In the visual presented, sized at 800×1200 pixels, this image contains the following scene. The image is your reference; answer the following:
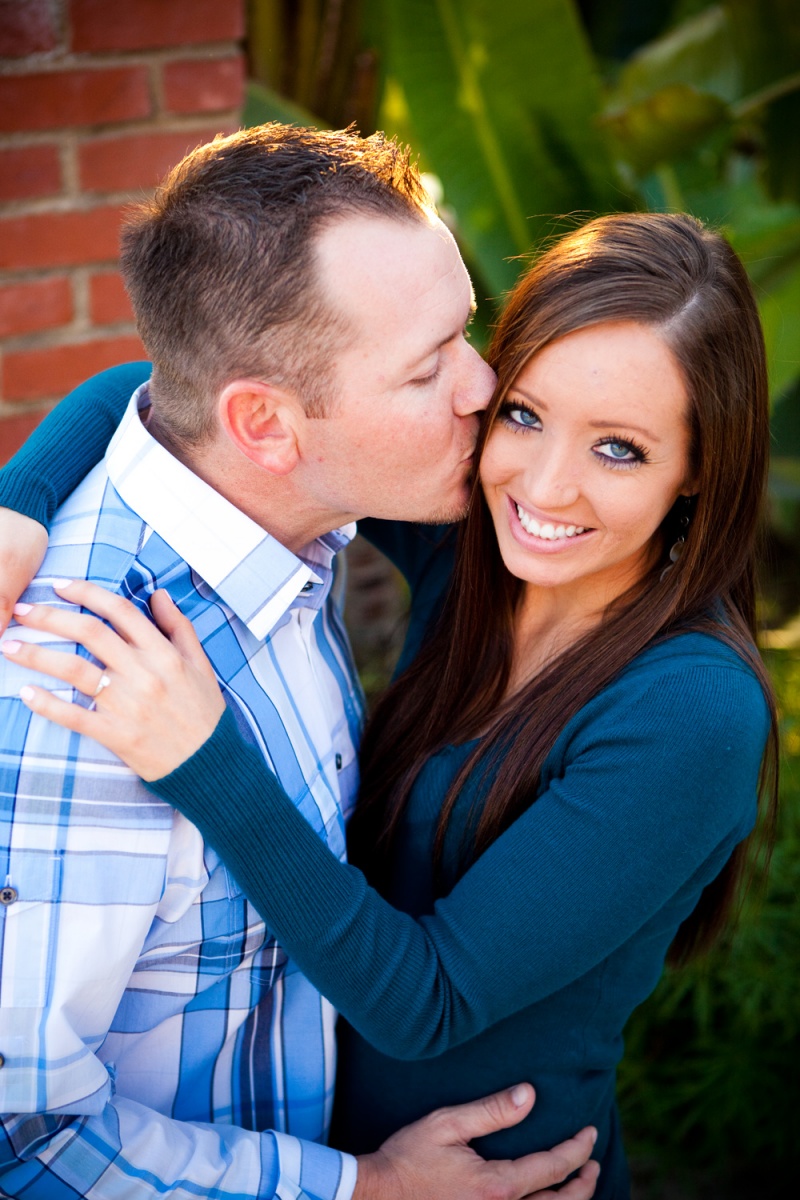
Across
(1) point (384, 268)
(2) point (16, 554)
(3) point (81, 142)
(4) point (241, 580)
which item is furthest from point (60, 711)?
(3) point (81, 142)

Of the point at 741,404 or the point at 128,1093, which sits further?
the point at 741,404

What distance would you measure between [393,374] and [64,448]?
57 centimetres

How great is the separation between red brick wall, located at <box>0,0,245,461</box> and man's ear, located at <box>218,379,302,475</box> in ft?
3.33

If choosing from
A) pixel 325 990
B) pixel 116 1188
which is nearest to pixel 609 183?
pixel 325 990

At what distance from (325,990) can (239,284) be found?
1050 mm

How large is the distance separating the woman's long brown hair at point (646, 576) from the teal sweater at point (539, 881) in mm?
64

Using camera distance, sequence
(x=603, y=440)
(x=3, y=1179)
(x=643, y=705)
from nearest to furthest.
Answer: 1. (x=3, y=1179)
2. (x=643, y=705)
3. (x=603, y=440)

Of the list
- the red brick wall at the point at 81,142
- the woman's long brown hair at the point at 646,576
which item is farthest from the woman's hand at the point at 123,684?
the red brick wall at the point at 81,142

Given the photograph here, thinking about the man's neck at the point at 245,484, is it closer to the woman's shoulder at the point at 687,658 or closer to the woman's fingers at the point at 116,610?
the woman's fingers at the point at 116,610

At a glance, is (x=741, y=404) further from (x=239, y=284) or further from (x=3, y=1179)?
(x=3, y=1179)

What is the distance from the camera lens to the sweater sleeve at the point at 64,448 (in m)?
1.59

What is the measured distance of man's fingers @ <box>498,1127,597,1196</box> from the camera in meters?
1.68

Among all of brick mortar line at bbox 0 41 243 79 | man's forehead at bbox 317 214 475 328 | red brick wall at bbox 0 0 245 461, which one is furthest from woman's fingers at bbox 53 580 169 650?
brick mortar line at bbox 0 41 243 79

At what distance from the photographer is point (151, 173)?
2395 millimetres
